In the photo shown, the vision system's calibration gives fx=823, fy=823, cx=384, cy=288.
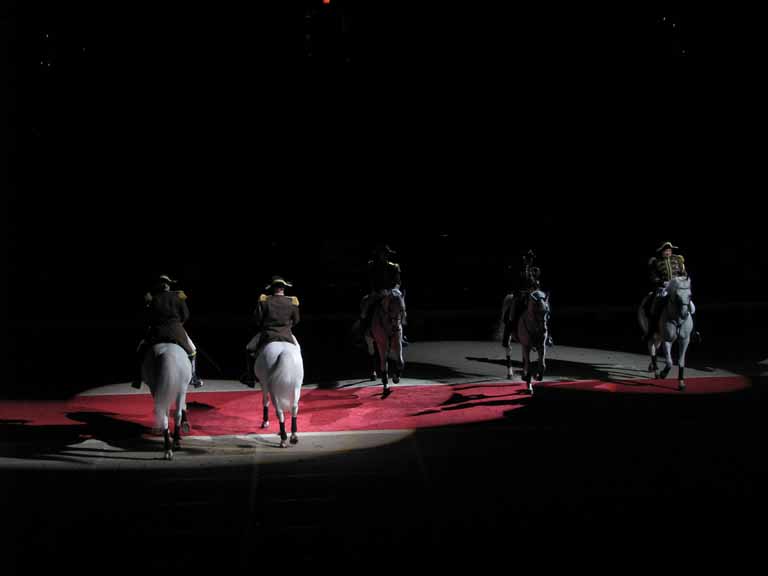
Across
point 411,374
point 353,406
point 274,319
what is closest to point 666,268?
point 411,374

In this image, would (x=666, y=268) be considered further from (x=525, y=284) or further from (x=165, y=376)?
(x=165, y=376)

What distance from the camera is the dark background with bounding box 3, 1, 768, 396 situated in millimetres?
22547

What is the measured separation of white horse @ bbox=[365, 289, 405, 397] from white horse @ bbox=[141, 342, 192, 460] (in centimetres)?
432

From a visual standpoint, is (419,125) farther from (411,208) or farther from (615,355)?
(615,355)

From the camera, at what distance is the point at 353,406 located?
41.2ft

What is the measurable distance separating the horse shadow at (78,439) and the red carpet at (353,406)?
20 centimetres

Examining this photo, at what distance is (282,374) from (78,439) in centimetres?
298

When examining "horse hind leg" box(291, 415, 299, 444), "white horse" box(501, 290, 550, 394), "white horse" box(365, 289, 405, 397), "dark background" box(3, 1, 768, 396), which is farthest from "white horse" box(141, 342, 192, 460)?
"dark background" box(3, 1, 768, 396)

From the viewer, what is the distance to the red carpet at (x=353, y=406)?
37.3 ft

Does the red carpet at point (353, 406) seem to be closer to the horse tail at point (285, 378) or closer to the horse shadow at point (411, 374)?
the horse shadow at point (411, 374)

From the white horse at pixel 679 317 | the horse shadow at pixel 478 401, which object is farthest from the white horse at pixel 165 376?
the white horse at pixel 679 317

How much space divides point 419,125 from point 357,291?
17.2ft

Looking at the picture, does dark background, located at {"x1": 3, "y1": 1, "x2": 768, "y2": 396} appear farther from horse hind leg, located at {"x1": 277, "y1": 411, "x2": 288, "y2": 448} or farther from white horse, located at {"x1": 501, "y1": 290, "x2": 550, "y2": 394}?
horse hind leg, located at {"x1": 277, "y1": 411, "x2": 288, "y2": 448}

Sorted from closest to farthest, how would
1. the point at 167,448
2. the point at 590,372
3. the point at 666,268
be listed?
the point at 167,448, the point at 666,268, the point at 590,372
